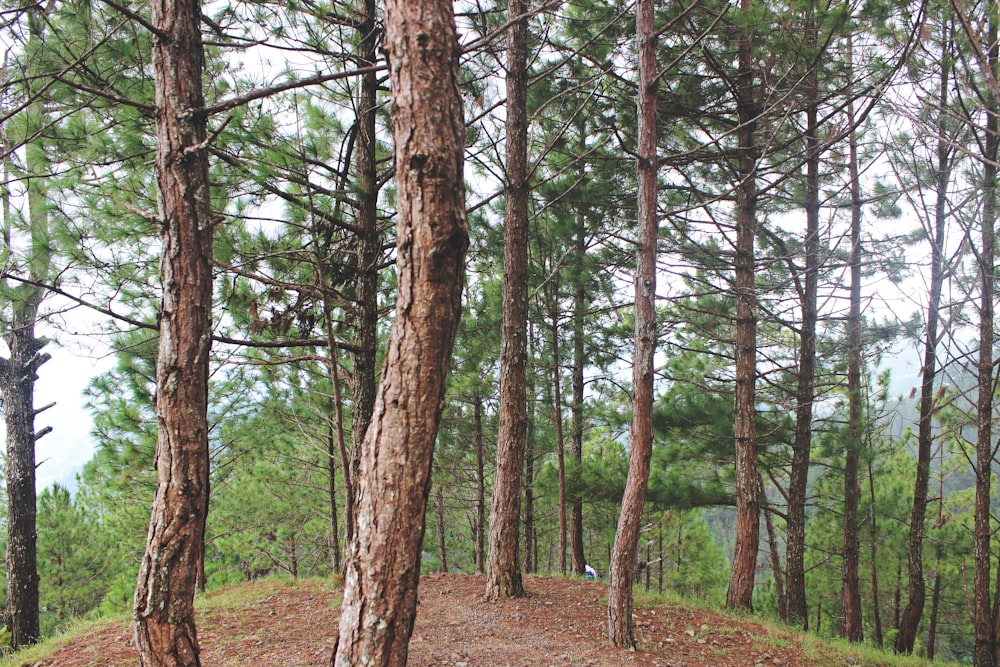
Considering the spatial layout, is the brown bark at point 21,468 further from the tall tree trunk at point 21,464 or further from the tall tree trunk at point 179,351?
the tall tree trunk at point 179,351

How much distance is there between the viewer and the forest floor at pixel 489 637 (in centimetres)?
463

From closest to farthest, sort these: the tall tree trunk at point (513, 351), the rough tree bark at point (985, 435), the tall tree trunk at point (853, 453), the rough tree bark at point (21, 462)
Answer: the tall tree trunk at point (513, 351) → the rough tree bark at point (985, 435) → the rough tree bark at point (21, 462) → the tall tree trunk at point (853, 453)

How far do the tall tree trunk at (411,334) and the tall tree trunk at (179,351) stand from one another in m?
1.14

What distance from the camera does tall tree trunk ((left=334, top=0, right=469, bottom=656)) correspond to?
2.45 metres

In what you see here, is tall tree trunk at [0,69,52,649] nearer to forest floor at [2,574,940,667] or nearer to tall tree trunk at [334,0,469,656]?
forest floor at [2,574,940,667]

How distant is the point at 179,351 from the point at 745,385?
21.8 feet

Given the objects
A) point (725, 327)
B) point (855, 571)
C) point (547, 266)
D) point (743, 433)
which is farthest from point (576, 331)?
point (855, 571)

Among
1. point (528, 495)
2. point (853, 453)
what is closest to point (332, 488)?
point (528, 495)

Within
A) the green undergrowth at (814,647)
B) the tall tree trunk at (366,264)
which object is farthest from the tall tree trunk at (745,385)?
the tall tree trunk at (366,264)

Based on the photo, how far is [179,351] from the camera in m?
3.15

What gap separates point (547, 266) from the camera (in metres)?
10.2

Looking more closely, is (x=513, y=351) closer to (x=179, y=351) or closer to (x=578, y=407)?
(x=179, y=351)

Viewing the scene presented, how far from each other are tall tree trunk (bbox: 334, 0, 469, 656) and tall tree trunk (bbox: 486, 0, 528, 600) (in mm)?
3911

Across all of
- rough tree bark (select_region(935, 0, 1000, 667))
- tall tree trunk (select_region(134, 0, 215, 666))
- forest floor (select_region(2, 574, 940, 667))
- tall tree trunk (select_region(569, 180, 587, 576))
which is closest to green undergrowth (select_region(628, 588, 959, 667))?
forest floor (select_region(2, 574, 940, 667))
